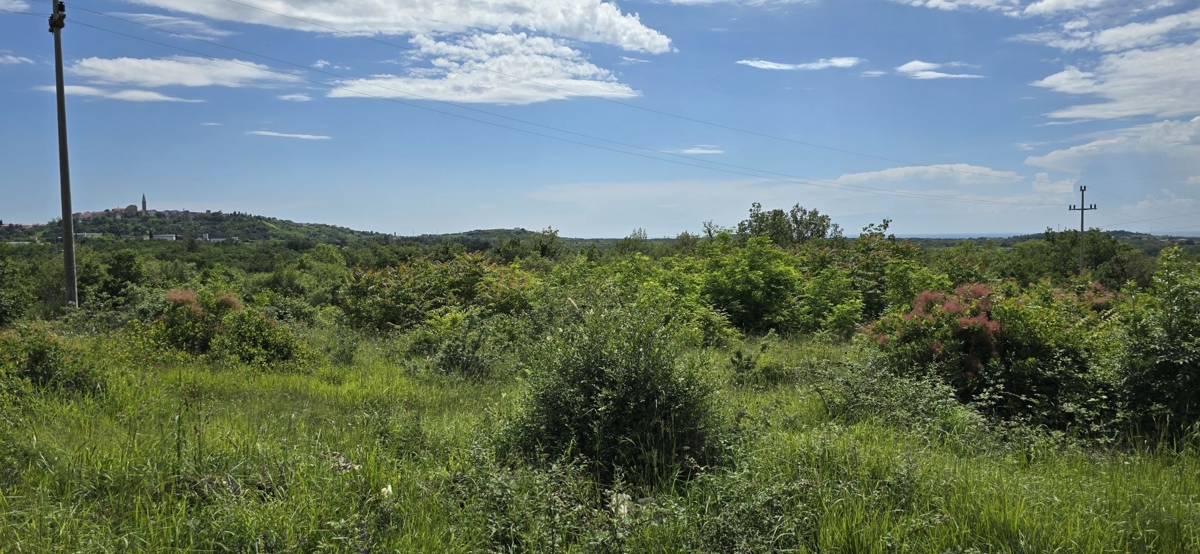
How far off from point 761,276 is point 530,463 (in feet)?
34.3

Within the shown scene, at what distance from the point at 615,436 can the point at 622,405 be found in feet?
0.81

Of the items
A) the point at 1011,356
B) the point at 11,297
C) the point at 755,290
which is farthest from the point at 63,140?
the point at 1011,356

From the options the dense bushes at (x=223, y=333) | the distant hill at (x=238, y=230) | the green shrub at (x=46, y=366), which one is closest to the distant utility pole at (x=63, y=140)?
the dense bushes at (x=223, y=333)

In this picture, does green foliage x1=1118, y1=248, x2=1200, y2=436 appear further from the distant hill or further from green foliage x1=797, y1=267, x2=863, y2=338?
the distant hill

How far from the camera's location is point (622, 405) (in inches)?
197

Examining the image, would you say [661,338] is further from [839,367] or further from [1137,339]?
[1137,339]

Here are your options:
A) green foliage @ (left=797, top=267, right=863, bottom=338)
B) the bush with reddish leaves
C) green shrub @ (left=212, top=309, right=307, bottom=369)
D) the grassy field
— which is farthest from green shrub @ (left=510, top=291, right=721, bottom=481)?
green foliage @ (left=797, top=267, right=863, bottom=338)

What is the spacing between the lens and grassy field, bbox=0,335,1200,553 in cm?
369

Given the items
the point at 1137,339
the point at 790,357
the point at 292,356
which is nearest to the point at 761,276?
the point at 790,357

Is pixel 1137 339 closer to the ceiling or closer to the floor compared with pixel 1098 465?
closer to the ceiling

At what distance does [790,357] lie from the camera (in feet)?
32.6

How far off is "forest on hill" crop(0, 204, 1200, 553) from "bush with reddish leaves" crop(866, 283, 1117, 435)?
30 mm

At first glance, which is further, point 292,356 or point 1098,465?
point 292,356

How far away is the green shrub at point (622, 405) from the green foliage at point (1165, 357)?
4.21 meters
